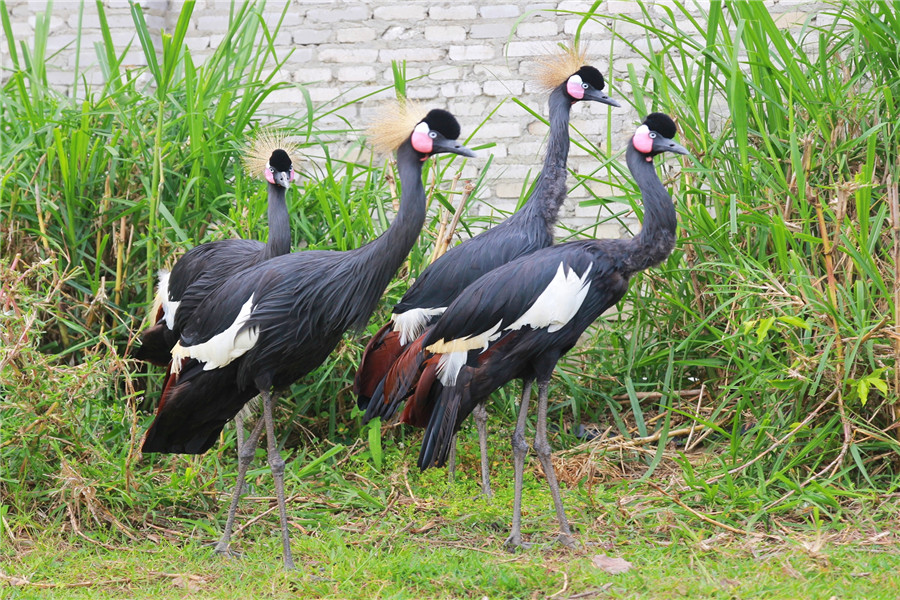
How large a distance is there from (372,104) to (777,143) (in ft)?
10.0

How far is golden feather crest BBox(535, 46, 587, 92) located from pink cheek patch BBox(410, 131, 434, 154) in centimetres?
118

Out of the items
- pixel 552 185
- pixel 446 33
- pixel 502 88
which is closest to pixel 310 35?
pixel 446 33

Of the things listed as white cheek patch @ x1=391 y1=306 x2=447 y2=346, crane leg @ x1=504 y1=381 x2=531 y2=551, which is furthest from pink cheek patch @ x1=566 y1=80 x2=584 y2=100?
crane leg @ x1=504 y1=381 x2=531 y2=551

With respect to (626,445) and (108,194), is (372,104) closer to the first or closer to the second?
(108,194)

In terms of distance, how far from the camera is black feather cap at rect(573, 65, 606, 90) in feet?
14.3

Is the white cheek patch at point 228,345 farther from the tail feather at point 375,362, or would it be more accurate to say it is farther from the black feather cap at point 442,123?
the black feather cap at point 442,123

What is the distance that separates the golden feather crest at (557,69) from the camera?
446 cm

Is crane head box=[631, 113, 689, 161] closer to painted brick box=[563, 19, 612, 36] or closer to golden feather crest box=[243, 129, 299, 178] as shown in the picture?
golden feather crest box=[243, 129, 299, 178]

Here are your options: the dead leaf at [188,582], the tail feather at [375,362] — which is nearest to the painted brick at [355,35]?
the tail feather at [375,362]

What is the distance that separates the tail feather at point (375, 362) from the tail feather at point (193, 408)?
1.88 feet

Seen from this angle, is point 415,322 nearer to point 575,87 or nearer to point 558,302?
point 558,302

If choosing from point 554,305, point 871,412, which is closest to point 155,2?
point 554,305

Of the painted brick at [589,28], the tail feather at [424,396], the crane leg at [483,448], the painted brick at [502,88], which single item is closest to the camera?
the tail feather at [424,396]

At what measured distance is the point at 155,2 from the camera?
22.1 feet
